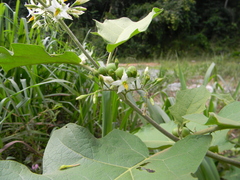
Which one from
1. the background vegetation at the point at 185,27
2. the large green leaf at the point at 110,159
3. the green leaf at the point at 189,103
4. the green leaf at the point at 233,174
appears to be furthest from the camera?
the background vegetation at the point at 185,27

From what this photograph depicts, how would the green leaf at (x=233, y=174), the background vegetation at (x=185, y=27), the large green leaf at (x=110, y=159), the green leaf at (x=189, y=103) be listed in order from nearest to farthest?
the large green leaf at (x=110, y=159) < the green leaf at (x=189, y=103) < the green leaf at (x=233, y=174) < the background vegetation at (x=185, y=27)

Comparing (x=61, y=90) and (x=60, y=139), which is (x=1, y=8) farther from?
(x=60, y=139)

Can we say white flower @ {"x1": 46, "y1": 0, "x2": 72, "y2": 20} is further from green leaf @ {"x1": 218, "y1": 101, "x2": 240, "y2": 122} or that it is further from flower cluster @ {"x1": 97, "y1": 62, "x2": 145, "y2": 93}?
green leaf @ {"x1": 218, "y1": 101, "x2": 240, "y2": 122}

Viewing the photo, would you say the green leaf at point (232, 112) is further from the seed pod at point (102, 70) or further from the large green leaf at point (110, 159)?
the seed pod at point (102, 70)

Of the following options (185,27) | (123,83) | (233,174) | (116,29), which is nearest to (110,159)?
(123,83)

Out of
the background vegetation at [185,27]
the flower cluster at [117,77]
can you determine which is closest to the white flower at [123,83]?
the flower cluster at [117,77]

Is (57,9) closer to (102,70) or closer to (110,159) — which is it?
(102,70)
